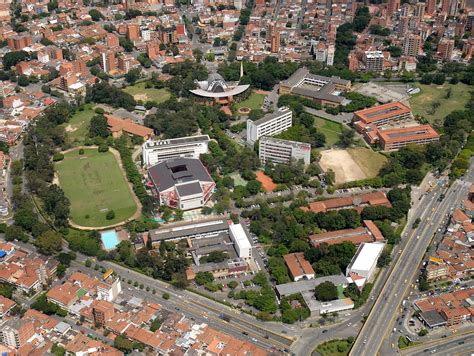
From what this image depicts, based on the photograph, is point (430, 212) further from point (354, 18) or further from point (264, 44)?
point (354, 18)

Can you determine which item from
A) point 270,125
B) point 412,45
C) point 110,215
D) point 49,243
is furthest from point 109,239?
point 412,45

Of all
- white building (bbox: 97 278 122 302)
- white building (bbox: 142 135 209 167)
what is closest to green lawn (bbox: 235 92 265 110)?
white building (bbox: 142 135 209 167)

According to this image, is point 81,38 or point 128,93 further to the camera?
point 81,38

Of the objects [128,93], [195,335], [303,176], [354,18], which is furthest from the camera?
[354,18]

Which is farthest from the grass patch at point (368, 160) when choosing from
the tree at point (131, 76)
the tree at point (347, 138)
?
the tree at point (131, 76)

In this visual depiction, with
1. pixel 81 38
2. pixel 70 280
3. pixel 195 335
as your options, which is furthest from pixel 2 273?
pixel 81 38

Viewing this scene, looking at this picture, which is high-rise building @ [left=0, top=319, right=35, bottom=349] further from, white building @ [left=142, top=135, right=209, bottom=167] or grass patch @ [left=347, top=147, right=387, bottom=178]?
grass patch @ [left=347, top=147, right=387, bottom=178]

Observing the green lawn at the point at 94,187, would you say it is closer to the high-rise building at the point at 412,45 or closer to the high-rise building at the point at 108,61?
the high-rise building at the point at 108,61
